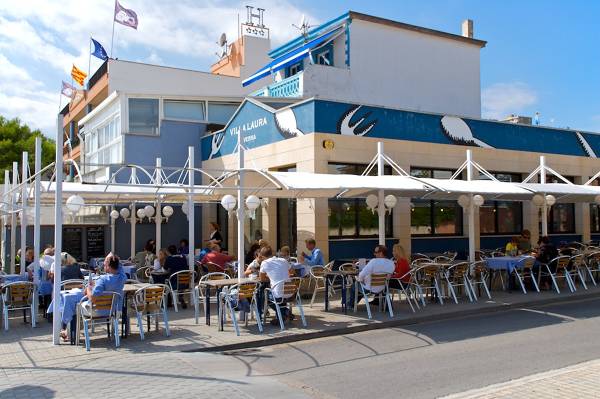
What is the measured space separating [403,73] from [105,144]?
12.4 metres

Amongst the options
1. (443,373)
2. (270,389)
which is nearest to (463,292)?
(443,373)

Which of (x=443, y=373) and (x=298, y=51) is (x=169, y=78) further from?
(x=443, y=373)

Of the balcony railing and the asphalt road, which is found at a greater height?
the balcony railing

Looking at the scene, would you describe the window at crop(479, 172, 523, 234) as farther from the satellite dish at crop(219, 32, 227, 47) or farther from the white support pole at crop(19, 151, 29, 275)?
the satellite dish at crop(219, 32, 227, 47)

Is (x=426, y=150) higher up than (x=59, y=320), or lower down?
higher up

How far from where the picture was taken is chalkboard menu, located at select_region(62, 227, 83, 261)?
2167 centimetres

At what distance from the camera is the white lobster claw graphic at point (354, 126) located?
15281 millimetres

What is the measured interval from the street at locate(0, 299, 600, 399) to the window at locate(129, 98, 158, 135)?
44.4 ft

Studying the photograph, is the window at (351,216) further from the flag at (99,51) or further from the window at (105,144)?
the flag at (99,51)

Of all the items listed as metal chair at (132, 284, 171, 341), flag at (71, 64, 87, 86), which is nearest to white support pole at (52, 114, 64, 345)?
metal chair at (132, 284, 171, 341)

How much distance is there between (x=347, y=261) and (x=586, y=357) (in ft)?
26.5

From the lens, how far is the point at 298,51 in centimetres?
2278

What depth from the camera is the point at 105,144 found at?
76.9 feet

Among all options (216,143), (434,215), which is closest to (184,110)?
(216,143)
